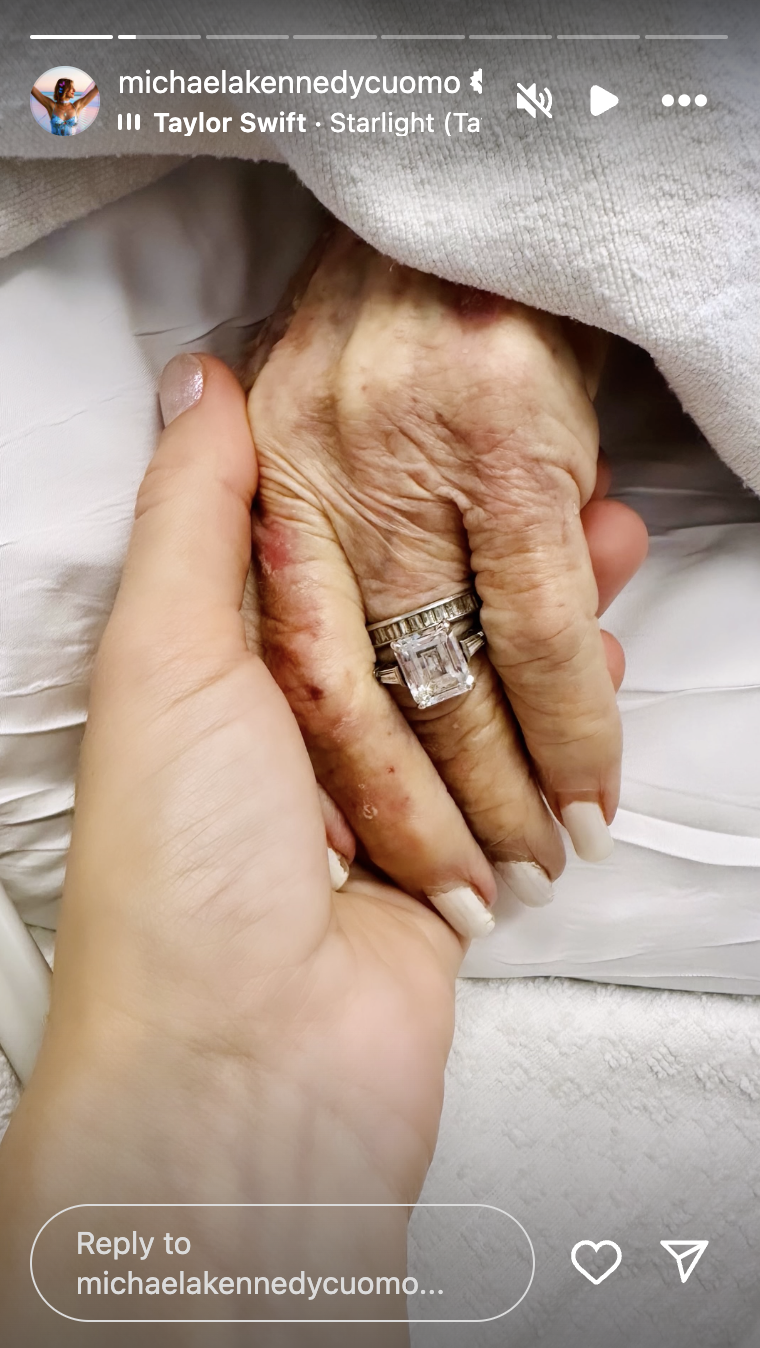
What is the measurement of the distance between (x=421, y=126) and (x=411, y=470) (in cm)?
17

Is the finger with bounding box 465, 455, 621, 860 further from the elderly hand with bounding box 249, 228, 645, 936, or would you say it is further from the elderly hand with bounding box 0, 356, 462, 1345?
the elderly hand with bounding box 0, 356, 462, 1345

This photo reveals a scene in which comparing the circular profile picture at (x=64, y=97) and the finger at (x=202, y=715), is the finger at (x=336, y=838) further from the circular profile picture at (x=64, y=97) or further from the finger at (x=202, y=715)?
the circular profile picture at (x=64, y=97)

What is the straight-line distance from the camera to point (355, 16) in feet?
1.57

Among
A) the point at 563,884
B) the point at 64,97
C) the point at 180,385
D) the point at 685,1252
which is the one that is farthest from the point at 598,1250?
the point at 64,97

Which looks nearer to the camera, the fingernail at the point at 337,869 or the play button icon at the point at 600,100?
the play button icon at the point at 600,100

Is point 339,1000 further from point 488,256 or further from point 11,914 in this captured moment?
point 488,256

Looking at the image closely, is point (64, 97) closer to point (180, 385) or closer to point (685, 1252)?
point (180, 385)

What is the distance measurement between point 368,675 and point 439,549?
0.09 meters

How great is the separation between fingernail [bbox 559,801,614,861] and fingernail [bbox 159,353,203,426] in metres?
0.34

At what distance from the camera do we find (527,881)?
63 centimetres

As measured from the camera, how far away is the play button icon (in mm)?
479

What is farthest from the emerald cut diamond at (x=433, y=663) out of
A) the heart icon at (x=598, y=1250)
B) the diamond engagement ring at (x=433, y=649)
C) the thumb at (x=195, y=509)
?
the heart icon at (x=598, y=1250)

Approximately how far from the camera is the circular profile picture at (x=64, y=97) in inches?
19.4

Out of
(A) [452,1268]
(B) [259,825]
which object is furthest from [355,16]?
(A) [452,1268]
